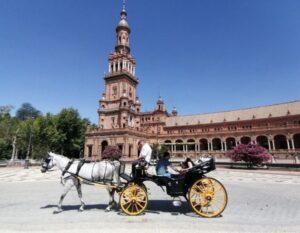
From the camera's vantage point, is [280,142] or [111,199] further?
[280,142]

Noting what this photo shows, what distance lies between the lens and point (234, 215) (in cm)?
579

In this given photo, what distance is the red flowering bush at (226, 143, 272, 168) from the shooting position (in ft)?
77.8

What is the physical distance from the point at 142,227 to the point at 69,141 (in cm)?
4634

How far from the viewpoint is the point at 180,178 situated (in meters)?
6.02

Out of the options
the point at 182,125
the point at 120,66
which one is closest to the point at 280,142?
the point at 182,125

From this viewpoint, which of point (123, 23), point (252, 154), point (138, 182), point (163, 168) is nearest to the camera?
point (138, 182)

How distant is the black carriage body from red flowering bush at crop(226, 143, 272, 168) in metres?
21.5

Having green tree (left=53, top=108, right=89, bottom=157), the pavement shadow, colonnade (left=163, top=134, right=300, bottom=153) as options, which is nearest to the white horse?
the pavement shadow

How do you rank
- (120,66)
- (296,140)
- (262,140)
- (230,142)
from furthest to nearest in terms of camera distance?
(230,142) < (262,140) < (120,66) < (296,140)

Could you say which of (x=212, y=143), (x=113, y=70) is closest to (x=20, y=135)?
(x=113, y=70)

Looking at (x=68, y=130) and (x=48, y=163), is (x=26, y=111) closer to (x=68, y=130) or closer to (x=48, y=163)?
(x=68, y=130)

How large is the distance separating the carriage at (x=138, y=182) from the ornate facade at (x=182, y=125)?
34952mm

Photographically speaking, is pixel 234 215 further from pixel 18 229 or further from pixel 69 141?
pixel 69 141

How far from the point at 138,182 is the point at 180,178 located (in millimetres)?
1396
